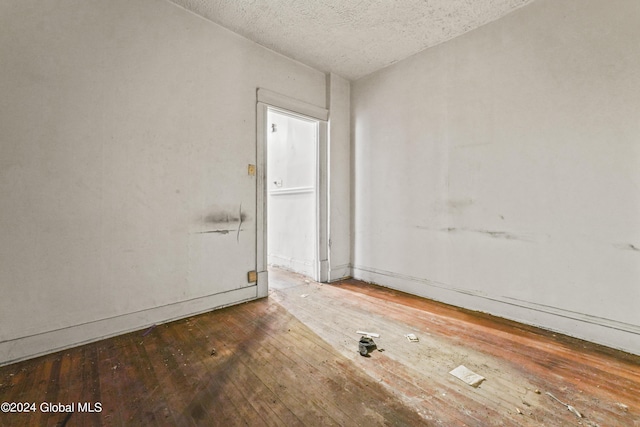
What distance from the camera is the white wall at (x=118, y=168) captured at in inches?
72.4

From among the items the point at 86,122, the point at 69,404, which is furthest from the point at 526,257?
the point at 86,122

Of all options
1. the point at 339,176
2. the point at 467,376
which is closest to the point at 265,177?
the point at 339,176

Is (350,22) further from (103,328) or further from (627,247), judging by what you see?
(103,328)

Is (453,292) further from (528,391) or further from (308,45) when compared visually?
(308,45)

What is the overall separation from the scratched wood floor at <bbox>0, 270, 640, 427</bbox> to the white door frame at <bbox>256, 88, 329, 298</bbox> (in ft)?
2.46

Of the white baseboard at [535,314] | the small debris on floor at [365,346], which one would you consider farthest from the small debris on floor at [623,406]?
the small debris on floor at [365,346]

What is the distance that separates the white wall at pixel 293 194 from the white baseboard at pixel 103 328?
1.37m

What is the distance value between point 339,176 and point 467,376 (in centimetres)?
269

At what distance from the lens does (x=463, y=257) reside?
285 cm

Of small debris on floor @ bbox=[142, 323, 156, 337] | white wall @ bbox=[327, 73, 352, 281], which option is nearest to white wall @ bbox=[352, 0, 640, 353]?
white wall @ bbox=[327, 73, 352, 281]

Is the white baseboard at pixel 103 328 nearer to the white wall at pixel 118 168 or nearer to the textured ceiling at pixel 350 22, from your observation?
the white wall at pixel 118 168

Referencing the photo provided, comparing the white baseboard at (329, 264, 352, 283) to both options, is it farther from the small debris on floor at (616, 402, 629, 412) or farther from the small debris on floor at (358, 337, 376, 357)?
the small debris on floor at (616, 402, 629, 412)

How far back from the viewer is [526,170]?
2.44 m

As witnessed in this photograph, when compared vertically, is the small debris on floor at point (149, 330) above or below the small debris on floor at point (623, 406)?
above
